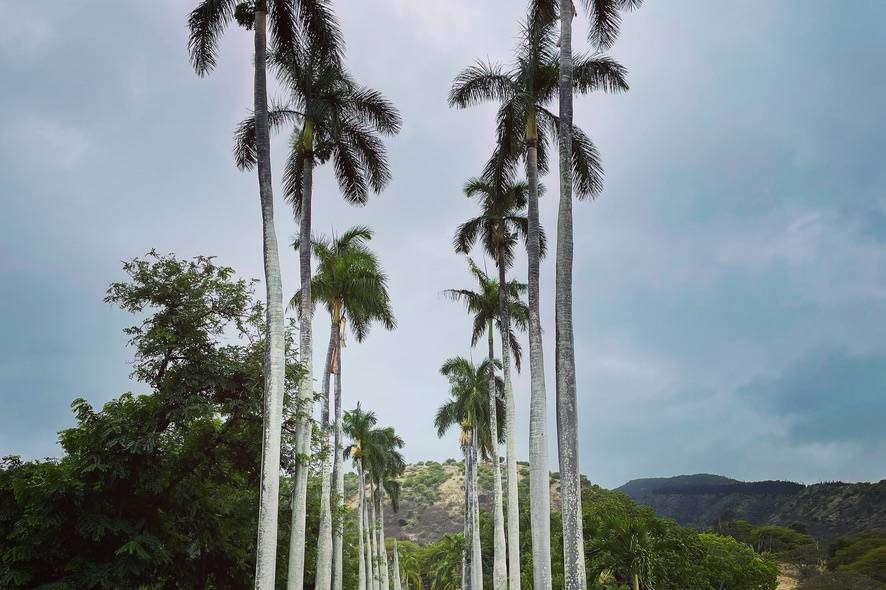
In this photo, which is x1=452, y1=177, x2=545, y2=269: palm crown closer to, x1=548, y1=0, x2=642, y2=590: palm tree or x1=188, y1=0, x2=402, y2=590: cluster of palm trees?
x1=188, y1=0, x2=402, y2=590: cluster of palm trees

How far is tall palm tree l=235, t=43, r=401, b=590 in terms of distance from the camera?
62.7 ft

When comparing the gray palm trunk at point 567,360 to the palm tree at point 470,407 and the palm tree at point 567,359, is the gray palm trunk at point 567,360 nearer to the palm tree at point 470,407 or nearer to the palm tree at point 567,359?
the palm tree at point 567,359

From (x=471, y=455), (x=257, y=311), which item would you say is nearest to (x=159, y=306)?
(x=257, y=311)

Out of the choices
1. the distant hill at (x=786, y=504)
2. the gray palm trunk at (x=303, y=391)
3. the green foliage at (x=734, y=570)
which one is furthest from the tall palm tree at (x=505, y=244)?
the distant hill at (x=786, y=504)

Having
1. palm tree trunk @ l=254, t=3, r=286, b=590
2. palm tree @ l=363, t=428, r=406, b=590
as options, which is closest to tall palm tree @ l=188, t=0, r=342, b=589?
palm tree trunk @ l=254, t=3, r=286, b=590

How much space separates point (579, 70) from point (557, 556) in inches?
1379

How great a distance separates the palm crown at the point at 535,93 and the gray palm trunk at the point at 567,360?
2.65 meters

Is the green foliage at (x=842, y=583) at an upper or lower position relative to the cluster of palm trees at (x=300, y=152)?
lower

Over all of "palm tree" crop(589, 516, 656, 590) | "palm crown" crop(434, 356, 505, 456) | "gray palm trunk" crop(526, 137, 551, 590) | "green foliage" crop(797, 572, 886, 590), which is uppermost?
"palm crown" crop(434, 356, 505, 456)

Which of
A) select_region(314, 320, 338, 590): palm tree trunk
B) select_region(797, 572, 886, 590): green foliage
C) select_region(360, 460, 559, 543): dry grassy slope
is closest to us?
select_region(314, 320, 338, 590): palm tree trunk

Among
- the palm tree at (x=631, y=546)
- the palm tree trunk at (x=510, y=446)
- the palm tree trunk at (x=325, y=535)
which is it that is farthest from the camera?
the palm tree at (x=631, y=546)

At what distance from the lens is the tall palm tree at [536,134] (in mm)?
17344

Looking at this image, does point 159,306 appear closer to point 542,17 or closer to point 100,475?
point 100,475

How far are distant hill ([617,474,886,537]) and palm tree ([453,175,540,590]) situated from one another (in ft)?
205
